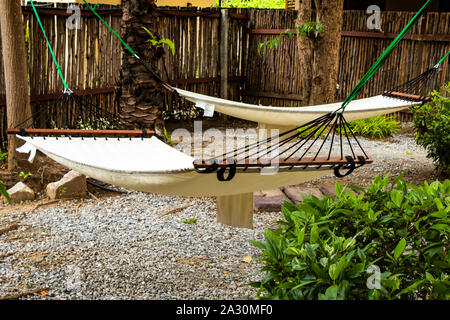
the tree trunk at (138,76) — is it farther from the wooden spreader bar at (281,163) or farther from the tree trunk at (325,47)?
the wooden spreader bar at (281,163)

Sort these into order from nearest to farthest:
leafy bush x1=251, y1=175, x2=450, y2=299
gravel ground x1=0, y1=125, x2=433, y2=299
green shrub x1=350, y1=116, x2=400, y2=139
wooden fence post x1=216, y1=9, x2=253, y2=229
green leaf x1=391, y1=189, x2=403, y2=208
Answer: leafy bush x1=251, y1=175, x2=450, y2=299, green leaf x1=391, y1=189, x2=403, y2=208, gravel ground x1=0, y1=125, x2=433, y2=299, wooden fence post x1=216, y1=9, x2=253, y2=229, green shrub x1=350, y1=116, x2=400, y2=139

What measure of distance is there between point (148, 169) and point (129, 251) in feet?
2.74

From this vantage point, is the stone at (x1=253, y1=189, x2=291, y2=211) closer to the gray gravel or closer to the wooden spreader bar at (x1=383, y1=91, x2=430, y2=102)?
the gray gravel

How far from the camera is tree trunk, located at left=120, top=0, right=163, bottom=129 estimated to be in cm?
375

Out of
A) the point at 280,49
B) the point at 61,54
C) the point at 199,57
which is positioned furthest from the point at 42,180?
the point at 280,49

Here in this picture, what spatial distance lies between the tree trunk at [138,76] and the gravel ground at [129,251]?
1.92ft

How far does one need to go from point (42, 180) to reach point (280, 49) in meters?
3.90

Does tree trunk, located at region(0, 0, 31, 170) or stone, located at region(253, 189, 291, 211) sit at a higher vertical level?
tree trunk, located at region(0, 0, 31, 170)

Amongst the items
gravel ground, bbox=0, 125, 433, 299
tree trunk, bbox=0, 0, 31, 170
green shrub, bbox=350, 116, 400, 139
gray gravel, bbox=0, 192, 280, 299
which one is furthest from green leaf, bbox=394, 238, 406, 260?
green shrub, bbox=350, 116, 400, 139

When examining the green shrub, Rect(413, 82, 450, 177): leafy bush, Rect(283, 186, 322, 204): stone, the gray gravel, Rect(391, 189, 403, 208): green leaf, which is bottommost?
the gray gravel

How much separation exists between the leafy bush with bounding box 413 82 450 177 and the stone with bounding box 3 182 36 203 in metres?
2.85

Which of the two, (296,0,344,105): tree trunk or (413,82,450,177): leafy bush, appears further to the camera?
(296,0,344,105): tree trunk

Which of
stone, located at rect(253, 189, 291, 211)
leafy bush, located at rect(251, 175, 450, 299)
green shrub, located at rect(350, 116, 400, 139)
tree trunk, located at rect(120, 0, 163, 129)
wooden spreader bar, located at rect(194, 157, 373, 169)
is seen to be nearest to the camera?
leafy bush, located at rect(251, 175, 450, 299)

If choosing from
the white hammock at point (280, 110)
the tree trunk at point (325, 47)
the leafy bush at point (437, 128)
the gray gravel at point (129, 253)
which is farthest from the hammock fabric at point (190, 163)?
the tree trunk at point (325, 47)
